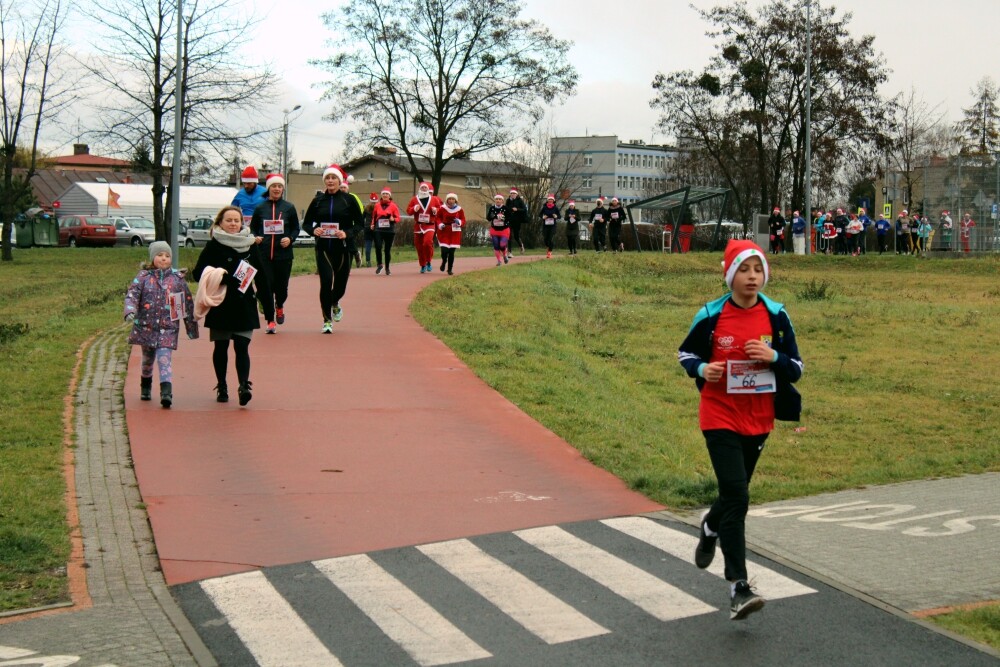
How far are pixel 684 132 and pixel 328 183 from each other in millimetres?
45714

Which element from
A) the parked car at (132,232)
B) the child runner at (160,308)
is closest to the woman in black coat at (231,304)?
the child runner at (160,308)

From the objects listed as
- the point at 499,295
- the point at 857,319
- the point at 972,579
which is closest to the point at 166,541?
the point at 972,579

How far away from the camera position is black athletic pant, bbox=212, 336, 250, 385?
11.5 meters

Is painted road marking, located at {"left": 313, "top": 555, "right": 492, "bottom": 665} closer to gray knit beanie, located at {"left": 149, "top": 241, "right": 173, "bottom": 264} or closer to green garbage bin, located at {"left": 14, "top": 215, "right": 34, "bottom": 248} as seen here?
gray knit beanie, located at {"left": 149, "top": 241, "right": 173, "bottom": 264}

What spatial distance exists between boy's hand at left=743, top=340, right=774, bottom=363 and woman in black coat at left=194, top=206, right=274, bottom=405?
6.21 m

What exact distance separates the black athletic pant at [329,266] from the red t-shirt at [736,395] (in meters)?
9.63

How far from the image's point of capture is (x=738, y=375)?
6.34 m

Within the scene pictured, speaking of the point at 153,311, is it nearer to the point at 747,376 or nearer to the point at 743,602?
the point at 747,376

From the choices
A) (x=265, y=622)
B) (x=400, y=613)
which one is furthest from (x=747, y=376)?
(x=265, y=622)

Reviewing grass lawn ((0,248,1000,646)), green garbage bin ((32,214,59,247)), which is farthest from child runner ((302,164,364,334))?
green garbage bin ((32,214,59,247))

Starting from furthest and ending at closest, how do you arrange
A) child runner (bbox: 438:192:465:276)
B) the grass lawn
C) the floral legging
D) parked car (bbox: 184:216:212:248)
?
parked car (bbox: 184:216:212:248) < child runner (bbox: 438:192:465:276) < the floral legging < the grass lawn

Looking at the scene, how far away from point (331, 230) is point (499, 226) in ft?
49.1

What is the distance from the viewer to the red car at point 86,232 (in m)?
61.3

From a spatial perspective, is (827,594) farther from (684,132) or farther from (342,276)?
(684,132)
